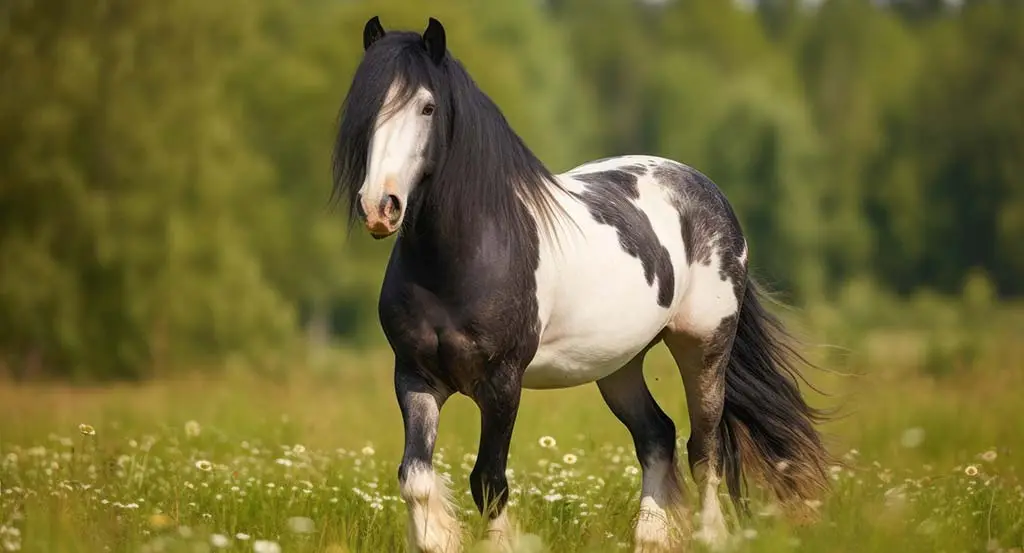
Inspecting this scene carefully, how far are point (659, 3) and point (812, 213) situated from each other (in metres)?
30.4

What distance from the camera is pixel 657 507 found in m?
6.71

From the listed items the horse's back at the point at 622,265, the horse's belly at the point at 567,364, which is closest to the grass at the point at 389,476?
the horse's belly at the point at 567,364

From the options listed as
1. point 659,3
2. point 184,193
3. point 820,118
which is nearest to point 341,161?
point 184,193

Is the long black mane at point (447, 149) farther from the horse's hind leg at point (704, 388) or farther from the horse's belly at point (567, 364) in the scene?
the horse's hind leg at point (704, 388)

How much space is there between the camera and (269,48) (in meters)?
34.2

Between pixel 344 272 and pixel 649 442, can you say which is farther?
pixel 344 272

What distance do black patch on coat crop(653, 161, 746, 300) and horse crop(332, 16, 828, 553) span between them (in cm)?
1

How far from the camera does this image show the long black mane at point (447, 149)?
5.20 meters

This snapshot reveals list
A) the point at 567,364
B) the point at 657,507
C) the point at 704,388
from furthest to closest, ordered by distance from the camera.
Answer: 1. the point at 704,388
2. the point at 657,507
3. the point at 567,364

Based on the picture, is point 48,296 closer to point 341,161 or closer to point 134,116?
point 134,116

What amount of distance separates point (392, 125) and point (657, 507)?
2695mm

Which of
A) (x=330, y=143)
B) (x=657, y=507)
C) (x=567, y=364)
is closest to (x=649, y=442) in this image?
(x=657, y=507)

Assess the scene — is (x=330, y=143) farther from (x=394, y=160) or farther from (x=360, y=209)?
(x=360, y=209)

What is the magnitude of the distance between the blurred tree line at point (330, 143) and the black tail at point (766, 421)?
420 mm
